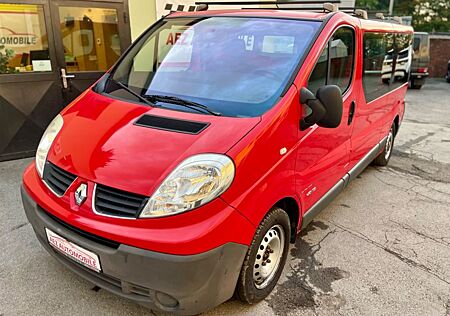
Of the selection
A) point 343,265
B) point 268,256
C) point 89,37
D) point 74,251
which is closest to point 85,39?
point 89,37

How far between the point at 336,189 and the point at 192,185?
174cm

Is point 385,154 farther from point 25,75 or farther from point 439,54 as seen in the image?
point 439,54

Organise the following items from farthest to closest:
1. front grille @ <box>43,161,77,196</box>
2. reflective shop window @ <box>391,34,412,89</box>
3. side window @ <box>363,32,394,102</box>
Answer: reflective shop window @ <box>391,34,412,89</box> → side window @ <box>363,32,394,102</box> → front grille @ <box>43,161,77,196</box>

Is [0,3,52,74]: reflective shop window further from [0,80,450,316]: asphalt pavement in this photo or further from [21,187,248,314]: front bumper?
[21,187,248,314]: front bumper

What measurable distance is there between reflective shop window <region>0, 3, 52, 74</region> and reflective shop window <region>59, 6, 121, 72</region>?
0.86ft

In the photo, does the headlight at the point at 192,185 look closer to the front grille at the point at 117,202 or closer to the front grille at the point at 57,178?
the front grille at the point at 117,202

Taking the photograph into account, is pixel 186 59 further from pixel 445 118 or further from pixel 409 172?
pixel 445 118

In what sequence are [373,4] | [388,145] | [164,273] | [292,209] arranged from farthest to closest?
[373,4]
[388,145]
[292,209]
[164,273]

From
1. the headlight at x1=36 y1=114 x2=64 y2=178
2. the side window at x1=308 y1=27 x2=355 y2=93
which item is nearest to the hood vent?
the headlight at x1=36 y1=114 x2=64 y2=178

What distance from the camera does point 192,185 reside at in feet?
5.89

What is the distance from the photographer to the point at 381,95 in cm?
381

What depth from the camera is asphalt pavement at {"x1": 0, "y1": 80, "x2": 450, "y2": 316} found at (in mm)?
2289

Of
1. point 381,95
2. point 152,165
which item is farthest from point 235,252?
point 381,95

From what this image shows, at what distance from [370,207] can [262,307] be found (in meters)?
2.02
